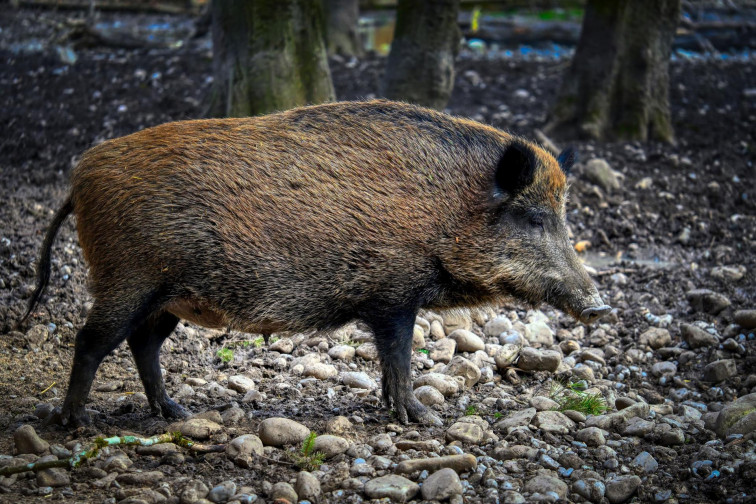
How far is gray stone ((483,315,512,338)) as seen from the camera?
5969 mm

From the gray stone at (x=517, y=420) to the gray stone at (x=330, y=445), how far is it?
2.95 ft

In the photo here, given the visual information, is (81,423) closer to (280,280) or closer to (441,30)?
(280,280)

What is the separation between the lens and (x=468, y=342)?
5.64 meters

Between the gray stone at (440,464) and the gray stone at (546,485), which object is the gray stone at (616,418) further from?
the gray stone at (440,464)

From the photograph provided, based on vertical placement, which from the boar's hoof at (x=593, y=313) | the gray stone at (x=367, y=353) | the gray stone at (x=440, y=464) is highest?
the boar's hoof at (x=593, y=313)

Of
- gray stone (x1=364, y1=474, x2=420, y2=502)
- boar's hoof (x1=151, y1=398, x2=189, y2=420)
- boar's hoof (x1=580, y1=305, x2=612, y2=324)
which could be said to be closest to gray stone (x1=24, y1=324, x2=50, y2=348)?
boar's hoof (x1=151, y1=398, x2=189, y2=420)

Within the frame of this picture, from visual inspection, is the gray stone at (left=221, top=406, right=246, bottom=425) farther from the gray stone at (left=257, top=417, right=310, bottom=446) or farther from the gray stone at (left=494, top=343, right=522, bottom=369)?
the gray stone at (left=494, top=343, right=522, bottom=369)

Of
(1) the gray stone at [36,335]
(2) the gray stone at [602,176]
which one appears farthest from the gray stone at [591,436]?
(2) the gray stone at [602,176]

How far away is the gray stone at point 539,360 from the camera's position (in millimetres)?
5285

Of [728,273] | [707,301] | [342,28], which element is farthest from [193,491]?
[342,28]

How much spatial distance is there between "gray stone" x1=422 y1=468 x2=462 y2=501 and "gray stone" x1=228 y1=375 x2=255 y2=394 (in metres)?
1.72

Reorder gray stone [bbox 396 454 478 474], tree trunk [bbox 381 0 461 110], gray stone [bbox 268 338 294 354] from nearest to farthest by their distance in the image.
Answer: gray stone [bbox 396 454 478 474] < gray stone [bbox 268 338 294 354] < tree trunk [bbox 381 0 461 110]

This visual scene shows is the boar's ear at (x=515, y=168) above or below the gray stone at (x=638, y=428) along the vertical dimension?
above

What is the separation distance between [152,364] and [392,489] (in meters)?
1.76
